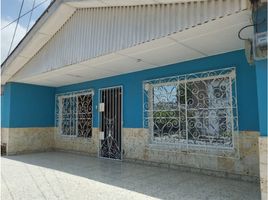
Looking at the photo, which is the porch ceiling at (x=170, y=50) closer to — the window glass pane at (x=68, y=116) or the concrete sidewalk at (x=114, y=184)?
the window glass pane at (x=68, y=116)

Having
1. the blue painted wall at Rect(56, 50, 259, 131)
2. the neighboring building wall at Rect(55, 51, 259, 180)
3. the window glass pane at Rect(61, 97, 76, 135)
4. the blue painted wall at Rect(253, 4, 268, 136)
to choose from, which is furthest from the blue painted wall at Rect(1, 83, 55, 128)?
the blue painted wall at Rect(253, 4, 268, 136)

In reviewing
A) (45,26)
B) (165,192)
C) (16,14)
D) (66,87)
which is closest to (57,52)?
(45,26)

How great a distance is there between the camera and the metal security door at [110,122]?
704 cm

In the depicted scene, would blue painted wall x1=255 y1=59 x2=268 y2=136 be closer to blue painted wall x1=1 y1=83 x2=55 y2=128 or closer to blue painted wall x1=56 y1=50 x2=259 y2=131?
blue painted wall x1=56 y1=50 x2=259 y2=131

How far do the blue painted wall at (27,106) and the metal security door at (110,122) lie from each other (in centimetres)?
278

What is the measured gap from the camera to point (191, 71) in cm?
545

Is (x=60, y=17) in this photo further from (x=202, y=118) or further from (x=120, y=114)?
(x=202, y=118)

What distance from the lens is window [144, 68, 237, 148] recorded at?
4891 mm

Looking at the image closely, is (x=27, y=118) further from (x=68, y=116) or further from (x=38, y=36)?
(x=38, y=36)


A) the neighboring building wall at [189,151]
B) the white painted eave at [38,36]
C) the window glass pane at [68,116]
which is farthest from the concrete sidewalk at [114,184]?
the white painted eave at [38,36]

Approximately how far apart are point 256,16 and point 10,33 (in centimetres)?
725

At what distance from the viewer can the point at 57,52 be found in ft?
20.6

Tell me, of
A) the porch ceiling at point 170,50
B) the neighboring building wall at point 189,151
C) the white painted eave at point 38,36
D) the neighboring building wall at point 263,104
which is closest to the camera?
the neighboring building wall at point 263,104

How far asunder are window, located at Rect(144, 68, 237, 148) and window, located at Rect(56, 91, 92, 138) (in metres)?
2.65
